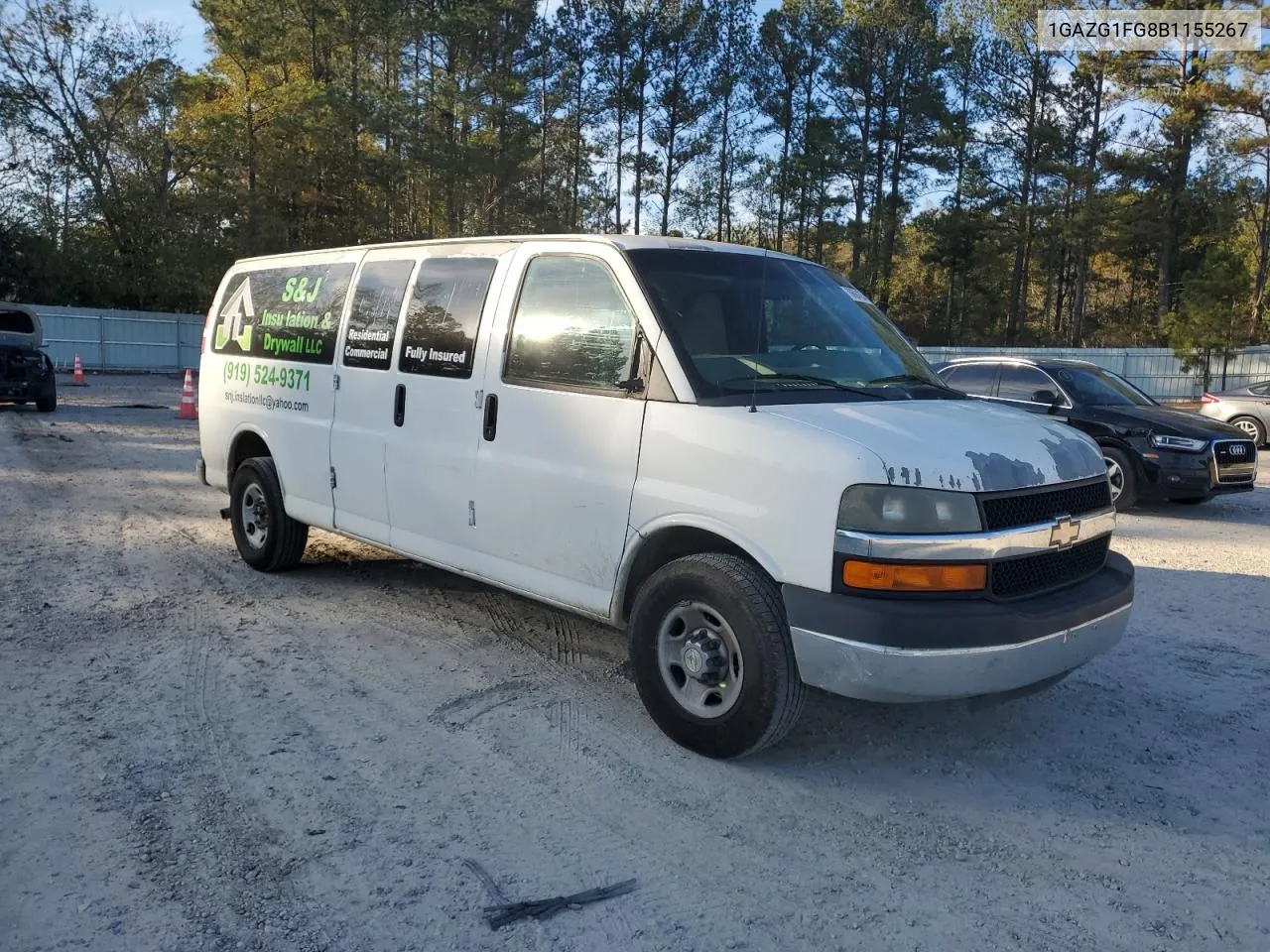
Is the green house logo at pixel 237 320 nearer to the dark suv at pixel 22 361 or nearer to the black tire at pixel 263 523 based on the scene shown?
the black tire at pixel 263 523

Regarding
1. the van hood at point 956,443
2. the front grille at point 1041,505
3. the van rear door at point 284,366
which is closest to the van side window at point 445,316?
the van rear door at point 284,366

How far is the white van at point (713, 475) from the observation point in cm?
338

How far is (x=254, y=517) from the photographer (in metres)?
6.70

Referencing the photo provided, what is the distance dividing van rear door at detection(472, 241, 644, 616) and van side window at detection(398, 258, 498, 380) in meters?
0.21

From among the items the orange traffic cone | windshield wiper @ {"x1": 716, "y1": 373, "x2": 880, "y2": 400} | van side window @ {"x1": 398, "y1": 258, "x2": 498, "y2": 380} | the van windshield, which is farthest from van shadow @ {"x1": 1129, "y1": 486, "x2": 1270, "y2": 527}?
the orange traffic cone

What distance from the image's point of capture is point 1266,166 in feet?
112

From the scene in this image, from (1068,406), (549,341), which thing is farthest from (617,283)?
(1068,406)

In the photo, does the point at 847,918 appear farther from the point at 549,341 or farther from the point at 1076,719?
the point at 549,341

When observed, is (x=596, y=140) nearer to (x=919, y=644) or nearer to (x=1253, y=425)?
(x=1253, y=425)

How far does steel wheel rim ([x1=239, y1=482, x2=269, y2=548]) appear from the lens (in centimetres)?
654

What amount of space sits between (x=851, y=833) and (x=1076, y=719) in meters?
1.64

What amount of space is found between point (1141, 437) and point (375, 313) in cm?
823

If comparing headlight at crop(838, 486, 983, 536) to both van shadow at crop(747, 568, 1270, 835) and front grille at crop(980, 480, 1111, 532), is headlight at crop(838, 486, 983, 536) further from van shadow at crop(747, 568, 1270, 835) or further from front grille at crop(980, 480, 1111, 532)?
van shadow at crop(747, 568, 1270, 835)

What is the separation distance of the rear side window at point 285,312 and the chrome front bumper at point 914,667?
12.3 ft
